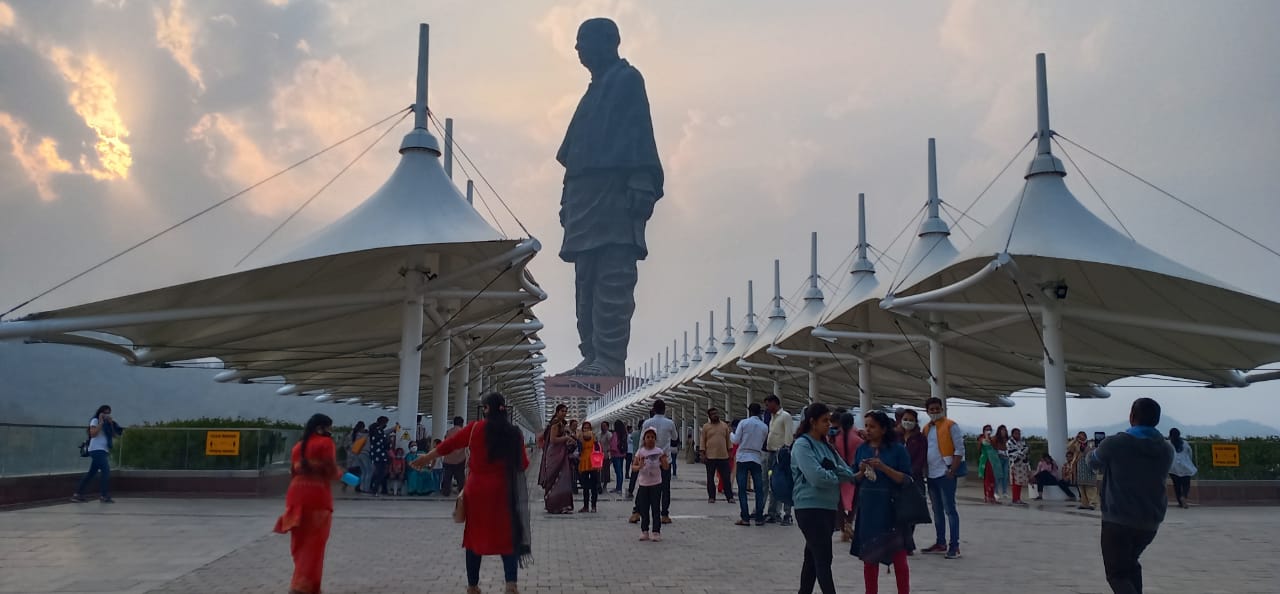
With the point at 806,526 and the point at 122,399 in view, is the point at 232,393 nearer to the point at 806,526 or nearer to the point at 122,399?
the point at 122,399

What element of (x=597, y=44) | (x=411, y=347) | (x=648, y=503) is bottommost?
(x=648, y=503)

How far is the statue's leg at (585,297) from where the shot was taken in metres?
126

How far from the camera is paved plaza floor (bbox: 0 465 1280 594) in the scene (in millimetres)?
7957

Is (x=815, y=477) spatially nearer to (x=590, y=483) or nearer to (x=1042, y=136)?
(x=590, y=483)

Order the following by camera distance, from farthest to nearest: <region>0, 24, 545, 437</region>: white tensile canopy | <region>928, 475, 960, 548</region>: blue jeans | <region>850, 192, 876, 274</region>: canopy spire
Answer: <region>850, 192, 876, 274</region>: canopy spire, <region>0, 24, 545, 437</region>: white tensile canopy, <region>928, 475, 960, 548</region>: blue jeans

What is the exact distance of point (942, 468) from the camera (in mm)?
9984

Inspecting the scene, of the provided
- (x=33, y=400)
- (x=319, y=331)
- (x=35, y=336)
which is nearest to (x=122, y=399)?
(x=33, y=400)

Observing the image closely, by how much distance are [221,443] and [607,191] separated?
10825 cm

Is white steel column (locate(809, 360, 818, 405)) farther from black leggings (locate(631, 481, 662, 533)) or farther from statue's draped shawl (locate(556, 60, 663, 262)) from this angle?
statue's draped shawl (locate(556, 60, 663, 262))

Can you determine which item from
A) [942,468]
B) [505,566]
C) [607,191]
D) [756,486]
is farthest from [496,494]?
[607,191]

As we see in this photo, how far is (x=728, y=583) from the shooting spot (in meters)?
8.12

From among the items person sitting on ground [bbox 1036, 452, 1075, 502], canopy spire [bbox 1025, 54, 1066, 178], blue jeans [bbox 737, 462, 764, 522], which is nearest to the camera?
blue jeans [bbox 737, 462, 764, 522]

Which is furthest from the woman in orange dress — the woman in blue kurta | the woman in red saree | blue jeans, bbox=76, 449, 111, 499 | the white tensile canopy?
the white tensile canopy

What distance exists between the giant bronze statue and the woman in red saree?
114 m
